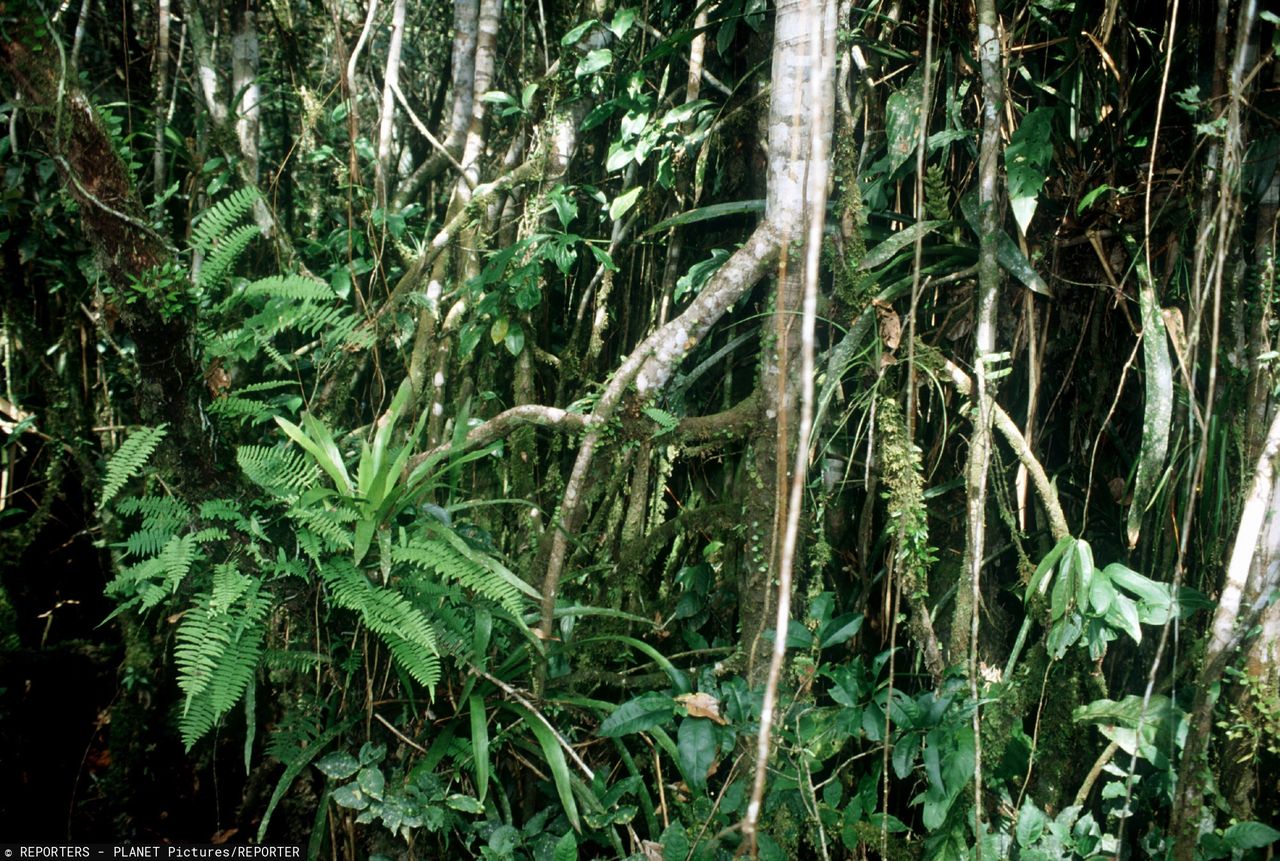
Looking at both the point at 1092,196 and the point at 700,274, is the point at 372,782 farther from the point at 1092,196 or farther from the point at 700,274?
the point at 1092,196

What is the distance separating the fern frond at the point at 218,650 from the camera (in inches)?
70.7

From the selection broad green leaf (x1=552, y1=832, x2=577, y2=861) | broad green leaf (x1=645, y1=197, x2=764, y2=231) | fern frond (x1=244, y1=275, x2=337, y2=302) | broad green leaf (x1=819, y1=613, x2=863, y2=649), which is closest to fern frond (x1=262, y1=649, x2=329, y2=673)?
broad green leaf (x1=552, y1=832, x2=577, y2=861)

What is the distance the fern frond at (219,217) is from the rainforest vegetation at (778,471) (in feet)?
0.04

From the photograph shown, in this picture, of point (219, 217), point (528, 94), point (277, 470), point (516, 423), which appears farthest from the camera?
point (528, 94)

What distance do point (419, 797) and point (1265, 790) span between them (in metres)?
1.82

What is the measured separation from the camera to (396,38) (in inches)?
112

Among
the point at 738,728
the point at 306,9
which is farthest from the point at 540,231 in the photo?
the point at 306,9

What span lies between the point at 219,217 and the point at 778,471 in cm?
150

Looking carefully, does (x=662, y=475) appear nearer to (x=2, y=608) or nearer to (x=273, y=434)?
(x=273, y=434)

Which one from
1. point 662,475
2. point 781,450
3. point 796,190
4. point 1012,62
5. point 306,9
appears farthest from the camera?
point 306,9

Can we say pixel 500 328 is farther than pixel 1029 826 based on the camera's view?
Yes

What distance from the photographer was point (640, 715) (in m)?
1.88

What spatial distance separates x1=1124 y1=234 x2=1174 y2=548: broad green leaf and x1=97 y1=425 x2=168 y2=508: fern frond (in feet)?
7.00

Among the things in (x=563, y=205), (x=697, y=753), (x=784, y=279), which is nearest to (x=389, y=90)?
(x=563, y=205)
